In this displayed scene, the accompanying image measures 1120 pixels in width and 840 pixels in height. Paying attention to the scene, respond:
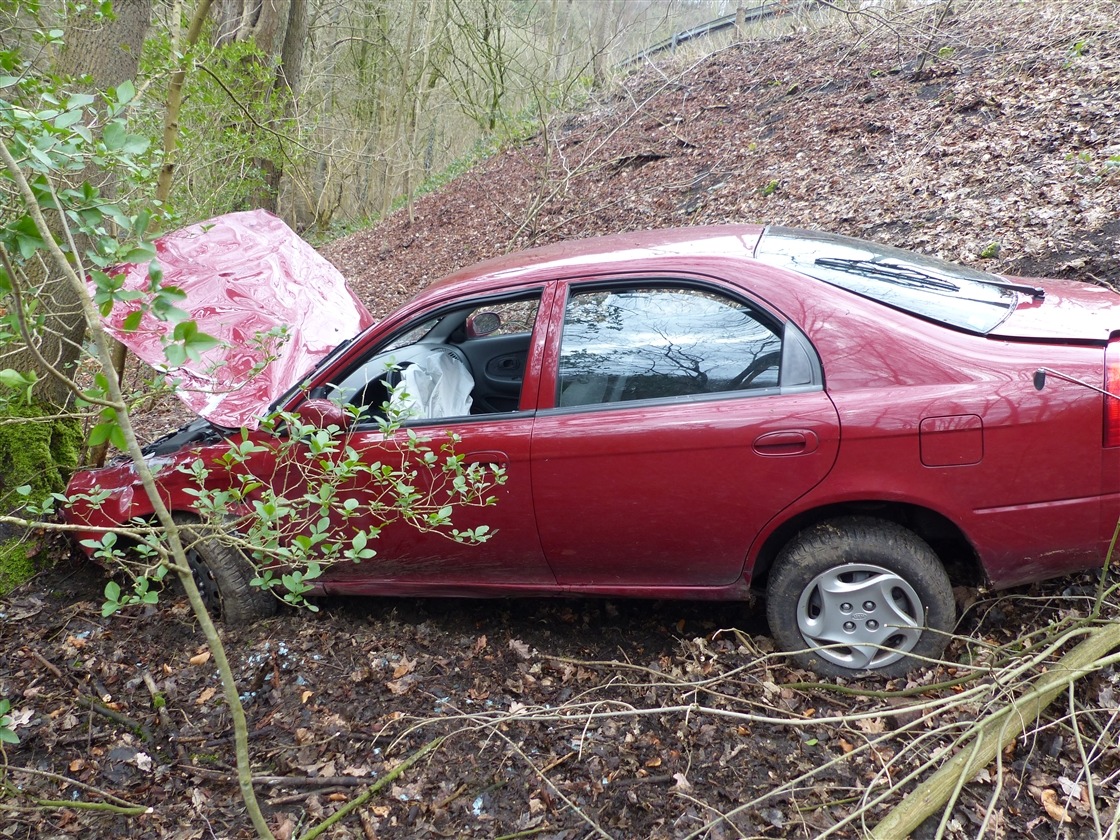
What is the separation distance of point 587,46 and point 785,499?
15.9 meters

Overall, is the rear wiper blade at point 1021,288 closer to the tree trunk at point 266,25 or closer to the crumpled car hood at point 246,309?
the crumpled car hood at point 246,309

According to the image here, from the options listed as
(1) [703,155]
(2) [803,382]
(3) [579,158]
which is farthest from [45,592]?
(3) [579,158]

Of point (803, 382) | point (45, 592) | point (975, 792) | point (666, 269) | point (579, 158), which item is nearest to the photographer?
point (975, 792)

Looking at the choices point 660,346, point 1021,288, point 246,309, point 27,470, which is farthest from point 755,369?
point 27,470

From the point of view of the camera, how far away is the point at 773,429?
2.67m

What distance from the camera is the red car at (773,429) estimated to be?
2561 millimetres

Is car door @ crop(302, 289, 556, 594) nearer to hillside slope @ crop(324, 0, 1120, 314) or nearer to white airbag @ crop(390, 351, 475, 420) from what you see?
white airbag @ crop(390, 351, 475, 420)

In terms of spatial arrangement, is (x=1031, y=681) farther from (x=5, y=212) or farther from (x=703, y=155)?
(x=703, y=155)

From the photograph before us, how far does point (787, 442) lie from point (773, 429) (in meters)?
0.07

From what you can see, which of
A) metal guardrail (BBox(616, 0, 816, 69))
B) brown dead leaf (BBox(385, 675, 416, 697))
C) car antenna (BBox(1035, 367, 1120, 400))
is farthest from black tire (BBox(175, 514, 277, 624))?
metal guardrail (BBox(616, 0, 816, 69))

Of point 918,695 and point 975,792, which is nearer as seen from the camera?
point 975,792

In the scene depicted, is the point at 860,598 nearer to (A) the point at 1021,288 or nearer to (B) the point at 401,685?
(A) the point at 1021,288

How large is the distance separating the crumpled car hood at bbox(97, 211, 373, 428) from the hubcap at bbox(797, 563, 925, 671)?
91.6 inches

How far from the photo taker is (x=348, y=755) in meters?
2.81
